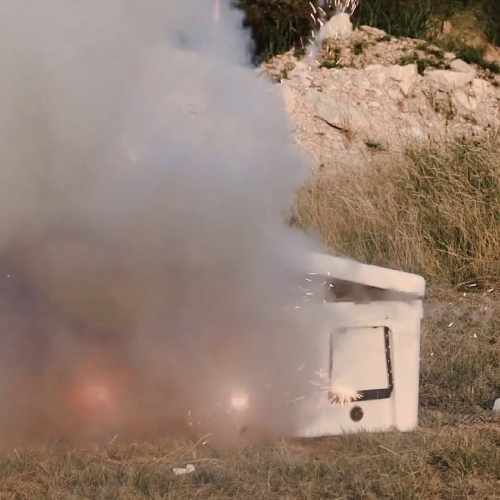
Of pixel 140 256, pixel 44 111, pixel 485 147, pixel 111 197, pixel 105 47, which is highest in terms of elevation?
pixel 105 47

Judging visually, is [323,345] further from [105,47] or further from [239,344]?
[105,47]

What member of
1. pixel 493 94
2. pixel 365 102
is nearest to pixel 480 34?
pixel 493 94

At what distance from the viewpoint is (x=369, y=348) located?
10.2 feet

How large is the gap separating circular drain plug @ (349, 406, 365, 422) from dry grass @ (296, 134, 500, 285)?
226 cm

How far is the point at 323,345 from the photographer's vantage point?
3.05m

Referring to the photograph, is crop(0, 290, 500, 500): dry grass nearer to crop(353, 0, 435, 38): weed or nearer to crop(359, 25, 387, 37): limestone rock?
crop(359, 25, 387, 37): limestone rock

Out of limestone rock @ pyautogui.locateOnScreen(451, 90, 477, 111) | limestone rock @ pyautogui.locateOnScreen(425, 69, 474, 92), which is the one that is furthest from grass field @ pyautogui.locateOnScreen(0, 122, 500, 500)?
limestone rock @ pyautogui.locateOnScreen(425, 69, 474, 92)

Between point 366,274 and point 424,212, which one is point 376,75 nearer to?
point 424,212

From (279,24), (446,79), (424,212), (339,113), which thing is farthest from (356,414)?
(279,24)

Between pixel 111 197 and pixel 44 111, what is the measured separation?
0.38 metres

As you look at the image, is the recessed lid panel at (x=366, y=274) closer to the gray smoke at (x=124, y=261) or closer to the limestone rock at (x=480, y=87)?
the gray smoke at (x=124, y=261)

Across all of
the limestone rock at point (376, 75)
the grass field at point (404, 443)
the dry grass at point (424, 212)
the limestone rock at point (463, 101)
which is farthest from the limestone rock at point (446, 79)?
the grass field at point (404, 443)

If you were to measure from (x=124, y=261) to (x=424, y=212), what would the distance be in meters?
3.47

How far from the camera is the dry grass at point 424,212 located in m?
5.58
